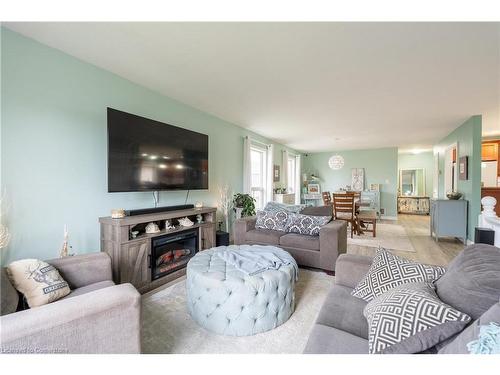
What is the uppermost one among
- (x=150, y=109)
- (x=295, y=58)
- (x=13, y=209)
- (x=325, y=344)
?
(x=295, y=58)

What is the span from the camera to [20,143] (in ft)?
6.07

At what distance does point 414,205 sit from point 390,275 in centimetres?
922

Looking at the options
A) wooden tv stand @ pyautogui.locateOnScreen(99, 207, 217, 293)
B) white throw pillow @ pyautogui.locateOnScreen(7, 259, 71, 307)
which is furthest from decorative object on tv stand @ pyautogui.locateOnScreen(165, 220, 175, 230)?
white throw pillow @ pyautogui.locateOnScreen(7, 259, 71, 307)

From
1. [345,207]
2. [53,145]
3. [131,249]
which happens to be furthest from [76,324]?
[345,207]

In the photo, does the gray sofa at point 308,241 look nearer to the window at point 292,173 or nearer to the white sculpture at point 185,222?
the white sculpture at point 185,222

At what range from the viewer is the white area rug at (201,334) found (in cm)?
150

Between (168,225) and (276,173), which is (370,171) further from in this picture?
(168,225)

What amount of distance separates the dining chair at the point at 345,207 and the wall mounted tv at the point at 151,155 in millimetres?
2989

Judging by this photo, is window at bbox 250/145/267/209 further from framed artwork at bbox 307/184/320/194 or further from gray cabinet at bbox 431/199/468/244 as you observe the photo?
gray cabinet at bbox 431/199/468/244

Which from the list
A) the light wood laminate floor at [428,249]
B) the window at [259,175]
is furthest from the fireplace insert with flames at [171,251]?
the window at [259,175]

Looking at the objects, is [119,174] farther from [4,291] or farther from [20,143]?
[4,291]

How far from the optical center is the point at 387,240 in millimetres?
4559
